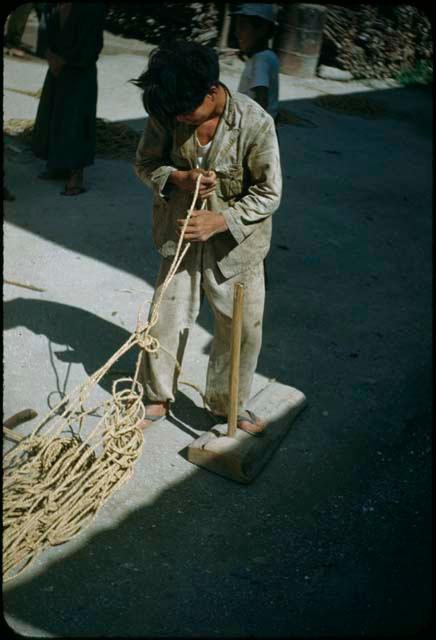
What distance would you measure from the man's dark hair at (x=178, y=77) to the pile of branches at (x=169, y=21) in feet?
35.2

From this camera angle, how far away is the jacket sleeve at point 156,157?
338 centimetres

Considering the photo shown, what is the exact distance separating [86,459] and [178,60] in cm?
166

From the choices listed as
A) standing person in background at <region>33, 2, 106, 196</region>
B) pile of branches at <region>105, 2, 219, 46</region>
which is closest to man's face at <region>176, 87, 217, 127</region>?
standing person in background at <region>33, 2, 106, 196</region>

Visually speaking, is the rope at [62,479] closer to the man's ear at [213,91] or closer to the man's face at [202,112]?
the man's face at [202,112]

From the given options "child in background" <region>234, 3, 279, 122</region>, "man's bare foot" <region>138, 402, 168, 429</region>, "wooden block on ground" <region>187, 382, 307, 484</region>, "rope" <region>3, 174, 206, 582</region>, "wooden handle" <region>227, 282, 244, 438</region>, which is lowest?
"man's bare foot" <region>138, 402, 168, 429</region>

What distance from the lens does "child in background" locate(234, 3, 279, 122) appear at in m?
4.57

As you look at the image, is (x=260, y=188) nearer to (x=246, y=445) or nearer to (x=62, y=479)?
(x=246, y=445)

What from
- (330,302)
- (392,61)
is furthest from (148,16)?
(330,302)

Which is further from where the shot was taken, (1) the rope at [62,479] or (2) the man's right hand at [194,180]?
(2) the man's right hand at [194,180]

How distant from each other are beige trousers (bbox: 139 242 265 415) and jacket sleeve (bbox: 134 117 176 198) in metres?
A: 0.35

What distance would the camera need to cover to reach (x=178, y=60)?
9.72 feet

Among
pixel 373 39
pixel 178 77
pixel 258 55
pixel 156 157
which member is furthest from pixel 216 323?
pixel 373 39

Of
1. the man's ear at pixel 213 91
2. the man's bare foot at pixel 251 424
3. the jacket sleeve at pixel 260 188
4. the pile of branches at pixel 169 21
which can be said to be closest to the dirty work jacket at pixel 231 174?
the jacket sleeve at pixel 260 188

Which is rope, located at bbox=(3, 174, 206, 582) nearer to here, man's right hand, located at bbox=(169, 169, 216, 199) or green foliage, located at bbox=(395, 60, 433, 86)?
man's right hand, located at bbox=(169, 169, 216, 199)
